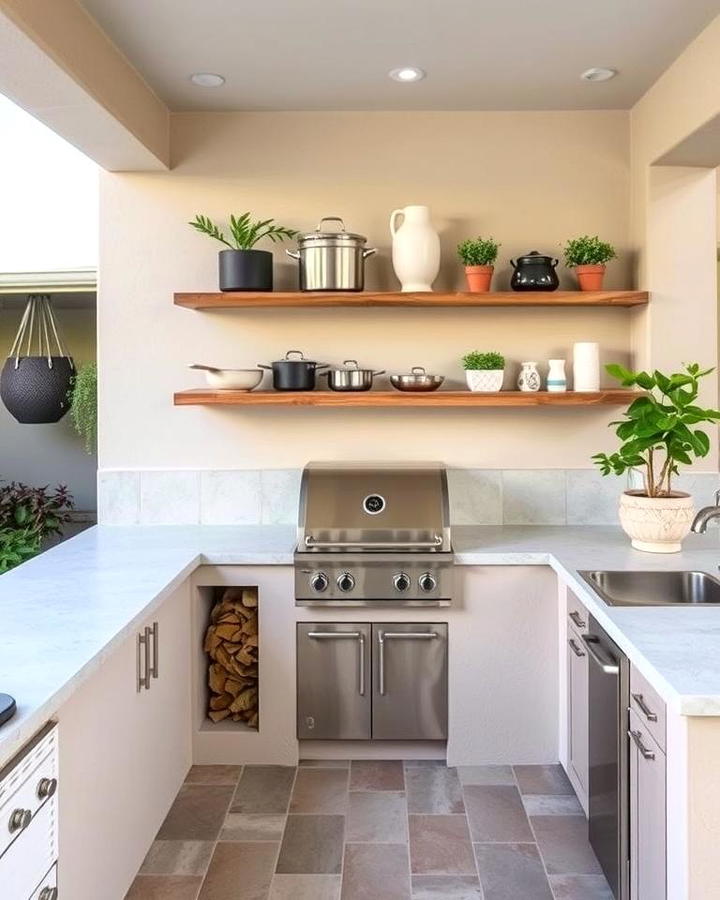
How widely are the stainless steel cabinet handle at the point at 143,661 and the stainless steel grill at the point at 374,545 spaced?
659 millimetres

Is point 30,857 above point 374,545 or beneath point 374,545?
beneath

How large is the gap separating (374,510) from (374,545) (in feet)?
0.45

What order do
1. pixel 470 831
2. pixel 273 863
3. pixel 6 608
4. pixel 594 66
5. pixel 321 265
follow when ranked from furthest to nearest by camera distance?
pixel 321 265
pixel 594 66
pixel 470 831
pixel 273 863
pixel 6 608

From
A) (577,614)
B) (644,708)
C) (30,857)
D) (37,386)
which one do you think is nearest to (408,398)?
(577,614)

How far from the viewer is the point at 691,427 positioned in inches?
133

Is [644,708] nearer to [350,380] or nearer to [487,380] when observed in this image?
[487,380]

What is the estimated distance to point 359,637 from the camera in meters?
3.02

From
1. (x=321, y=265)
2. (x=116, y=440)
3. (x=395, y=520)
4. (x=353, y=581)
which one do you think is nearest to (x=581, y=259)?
(x=321, y=265)

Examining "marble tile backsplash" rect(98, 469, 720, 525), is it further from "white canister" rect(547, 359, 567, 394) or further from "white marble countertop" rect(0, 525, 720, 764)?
"white canister" rect(547, 359, 567, 394)

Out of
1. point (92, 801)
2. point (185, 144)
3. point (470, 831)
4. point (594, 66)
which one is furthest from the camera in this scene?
point (185, 144)

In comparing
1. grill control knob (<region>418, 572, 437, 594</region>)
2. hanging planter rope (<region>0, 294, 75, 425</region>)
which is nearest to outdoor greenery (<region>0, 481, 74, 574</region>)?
hanging planter rope (<region>0, 294, 75, 425</region>)

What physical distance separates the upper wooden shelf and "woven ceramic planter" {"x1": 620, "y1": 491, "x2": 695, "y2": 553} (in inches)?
30.8

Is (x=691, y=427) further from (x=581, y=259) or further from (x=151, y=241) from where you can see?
(x=151, y=241)

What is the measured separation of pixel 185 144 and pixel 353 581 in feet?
6.25
